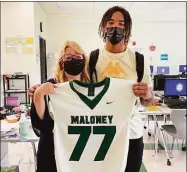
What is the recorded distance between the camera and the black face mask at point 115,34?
5.45ft

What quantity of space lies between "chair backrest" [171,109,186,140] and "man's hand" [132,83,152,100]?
6.56 ft

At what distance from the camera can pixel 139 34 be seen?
894 cm

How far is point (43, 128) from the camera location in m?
1.46

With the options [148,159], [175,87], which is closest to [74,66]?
[148,159]

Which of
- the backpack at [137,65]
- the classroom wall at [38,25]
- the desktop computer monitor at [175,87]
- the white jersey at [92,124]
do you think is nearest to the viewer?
the white jersey at [92,124]

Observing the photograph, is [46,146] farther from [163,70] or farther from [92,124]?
[163,70]

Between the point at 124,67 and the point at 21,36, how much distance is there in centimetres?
479

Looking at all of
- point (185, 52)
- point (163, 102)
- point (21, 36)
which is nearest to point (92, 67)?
point (163, 102)

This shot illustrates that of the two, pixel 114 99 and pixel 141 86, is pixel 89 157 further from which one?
pixel 141 86

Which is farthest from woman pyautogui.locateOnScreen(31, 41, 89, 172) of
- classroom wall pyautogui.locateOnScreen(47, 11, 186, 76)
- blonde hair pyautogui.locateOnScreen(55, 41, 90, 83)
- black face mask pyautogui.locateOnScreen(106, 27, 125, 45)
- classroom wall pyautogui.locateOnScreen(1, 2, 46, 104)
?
classroom wall pyautogui.locateOnScreen(47, 11, 186, 76)

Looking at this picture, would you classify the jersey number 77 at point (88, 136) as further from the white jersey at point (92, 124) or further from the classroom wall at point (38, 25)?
the classroom wall at point (38, 25)

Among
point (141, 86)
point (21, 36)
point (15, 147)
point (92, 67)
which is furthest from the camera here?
point (21, 36)

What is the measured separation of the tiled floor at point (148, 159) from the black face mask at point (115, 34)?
7.31 feet

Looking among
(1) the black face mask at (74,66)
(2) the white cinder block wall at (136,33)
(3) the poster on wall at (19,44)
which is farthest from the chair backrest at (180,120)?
(2) the white cinder block wall at (136,33)
